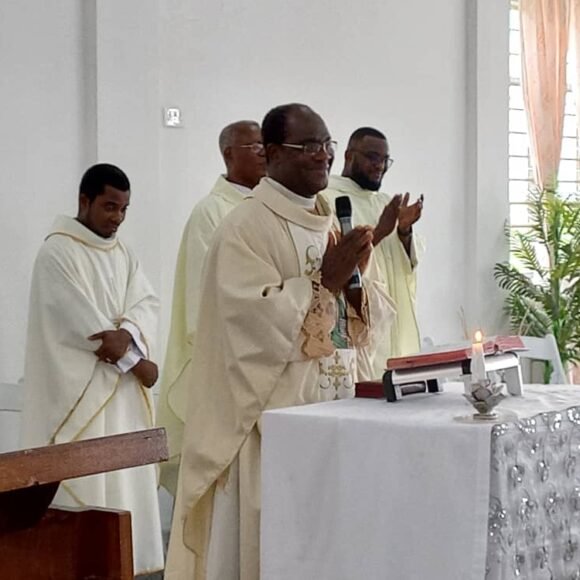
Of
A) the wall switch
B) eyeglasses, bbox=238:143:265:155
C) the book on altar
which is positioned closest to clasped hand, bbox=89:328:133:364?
eyeglasses, bbox=238:143:265:155

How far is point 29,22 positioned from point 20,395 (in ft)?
5.90

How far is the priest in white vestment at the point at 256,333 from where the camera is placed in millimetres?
3801

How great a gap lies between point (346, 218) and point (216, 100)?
3.18m

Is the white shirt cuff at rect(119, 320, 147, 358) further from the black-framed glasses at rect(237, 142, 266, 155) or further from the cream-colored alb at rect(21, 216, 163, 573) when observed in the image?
the black-framed glasses at rect(237, 142, 266, 155)

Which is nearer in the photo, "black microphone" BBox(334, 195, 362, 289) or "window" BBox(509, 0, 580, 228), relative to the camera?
"black microphone" BBox(334, 195, 362, 289)

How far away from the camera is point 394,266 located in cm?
594

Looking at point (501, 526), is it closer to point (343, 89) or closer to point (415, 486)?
point (415, 486)

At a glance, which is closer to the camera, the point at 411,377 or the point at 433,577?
the point at 433,577

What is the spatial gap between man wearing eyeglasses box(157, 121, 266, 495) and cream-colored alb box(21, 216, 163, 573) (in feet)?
1.02

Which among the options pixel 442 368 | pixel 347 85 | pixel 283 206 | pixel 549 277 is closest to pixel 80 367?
pixel 283 206

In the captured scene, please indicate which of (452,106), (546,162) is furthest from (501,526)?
(546,162)

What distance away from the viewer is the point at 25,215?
19.5 ft

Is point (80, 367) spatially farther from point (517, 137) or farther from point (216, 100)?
point (517, 137)

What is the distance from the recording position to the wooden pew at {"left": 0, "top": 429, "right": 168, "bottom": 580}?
2145mm
